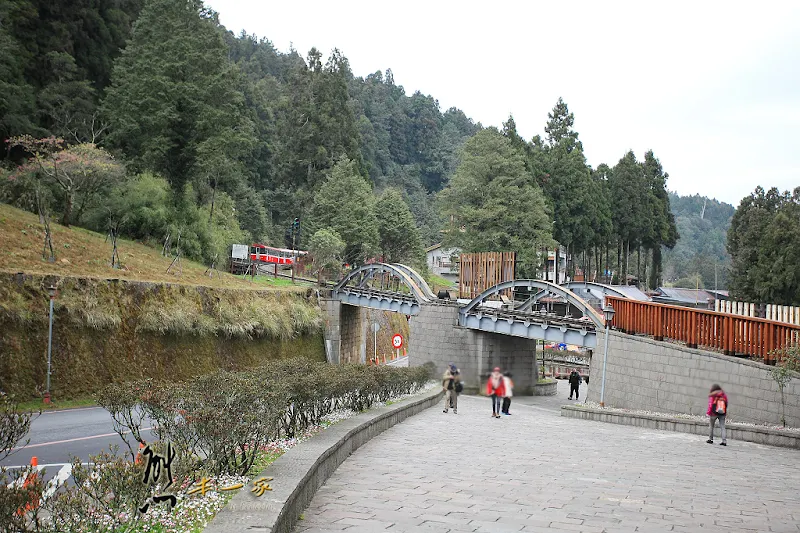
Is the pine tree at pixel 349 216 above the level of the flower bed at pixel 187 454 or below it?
above

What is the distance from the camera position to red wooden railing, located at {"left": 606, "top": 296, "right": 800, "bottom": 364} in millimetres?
20797

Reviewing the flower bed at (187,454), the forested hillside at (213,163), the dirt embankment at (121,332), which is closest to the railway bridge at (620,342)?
the dirt embankment at (121,332)

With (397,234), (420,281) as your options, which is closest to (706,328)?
(420,281)

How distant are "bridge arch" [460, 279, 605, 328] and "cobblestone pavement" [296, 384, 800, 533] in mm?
13982

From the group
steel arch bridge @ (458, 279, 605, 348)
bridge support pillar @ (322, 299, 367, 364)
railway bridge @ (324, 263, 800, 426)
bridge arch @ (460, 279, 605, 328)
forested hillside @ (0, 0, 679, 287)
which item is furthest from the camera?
bridge support pillar @ (322, 299, 367, 364)

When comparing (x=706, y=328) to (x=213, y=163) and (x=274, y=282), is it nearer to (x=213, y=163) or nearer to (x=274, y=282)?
(x=213, y=163)

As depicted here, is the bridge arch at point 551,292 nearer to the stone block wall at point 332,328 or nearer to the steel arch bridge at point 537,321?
the steel arch bridge at point 537,321

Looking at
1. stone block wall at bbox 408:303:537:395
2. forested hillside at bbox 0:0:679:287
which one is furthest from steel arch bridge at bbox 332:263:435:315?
forested hillside at bbox 0:0:679:287

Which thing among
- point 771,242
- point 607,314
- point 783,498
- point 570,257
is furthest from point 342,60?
point 783,498

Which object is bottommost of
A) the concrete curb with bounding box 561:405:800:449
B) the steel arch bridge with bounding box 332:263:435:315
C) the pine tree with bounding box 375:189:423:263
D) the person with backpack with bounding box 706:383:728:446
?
the concrete curb with bounding box 561:405:800:449

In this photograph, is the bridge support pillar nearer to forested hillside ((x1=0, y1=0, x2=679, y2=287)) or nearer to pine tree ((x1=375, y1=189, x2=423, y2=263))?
forested hillside ((x1=0, y1=0, x2=679, y2=287))

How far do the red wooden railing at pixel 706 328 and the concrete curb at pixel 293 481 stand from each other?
1219 cm

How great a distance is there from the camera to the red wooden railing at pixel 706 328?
20797 millimetres

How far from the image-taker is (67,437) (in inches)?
723
